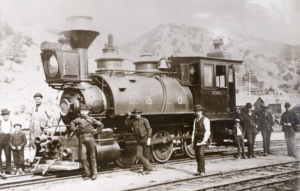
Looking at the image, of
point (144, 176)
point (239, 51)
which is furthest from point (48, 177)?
point (239, 51)

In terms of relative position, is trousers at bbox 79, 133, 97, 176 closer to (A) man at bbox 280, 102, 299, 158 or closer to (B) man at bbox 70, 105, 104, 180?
(B) man at bbox 70, 105, 104, 180

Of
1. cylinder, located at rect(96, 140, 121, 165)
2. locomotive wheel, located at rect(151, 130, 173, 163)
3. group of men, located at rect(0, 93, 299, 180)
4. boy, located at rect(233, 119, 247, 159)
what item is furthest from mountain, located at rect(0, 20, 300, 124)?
locomotive wheel, located at rect(151, 130, 173, 163)

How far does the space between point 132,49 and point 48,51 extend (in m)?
54.2

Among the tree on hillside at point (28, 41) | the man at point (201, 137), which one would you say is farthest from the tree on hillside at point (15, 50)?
the man at point (201, 137)

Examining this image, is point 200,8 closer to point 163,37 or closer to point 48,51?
point 48,51

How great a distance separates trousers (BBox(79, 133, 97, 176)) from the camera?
812cm

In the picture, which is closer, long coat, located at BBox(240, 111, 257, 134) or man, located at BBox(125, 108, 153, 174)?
man, located at BBox(125, 108, 153, 174)

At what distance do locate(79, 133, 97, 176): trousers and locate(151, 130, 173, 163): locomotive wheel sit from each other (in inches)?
104

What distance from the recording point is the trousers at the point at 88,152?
8.12m

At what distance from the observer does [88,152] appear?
822cm

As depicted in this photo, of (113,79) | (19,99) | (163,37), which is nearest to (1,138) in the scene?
(113,79)

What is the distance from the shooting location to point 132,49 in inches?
2454

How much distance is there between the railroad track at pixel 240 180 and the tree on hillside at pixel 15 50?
78.8ft

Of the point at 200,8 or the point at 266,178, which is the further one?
the point at 200,8
